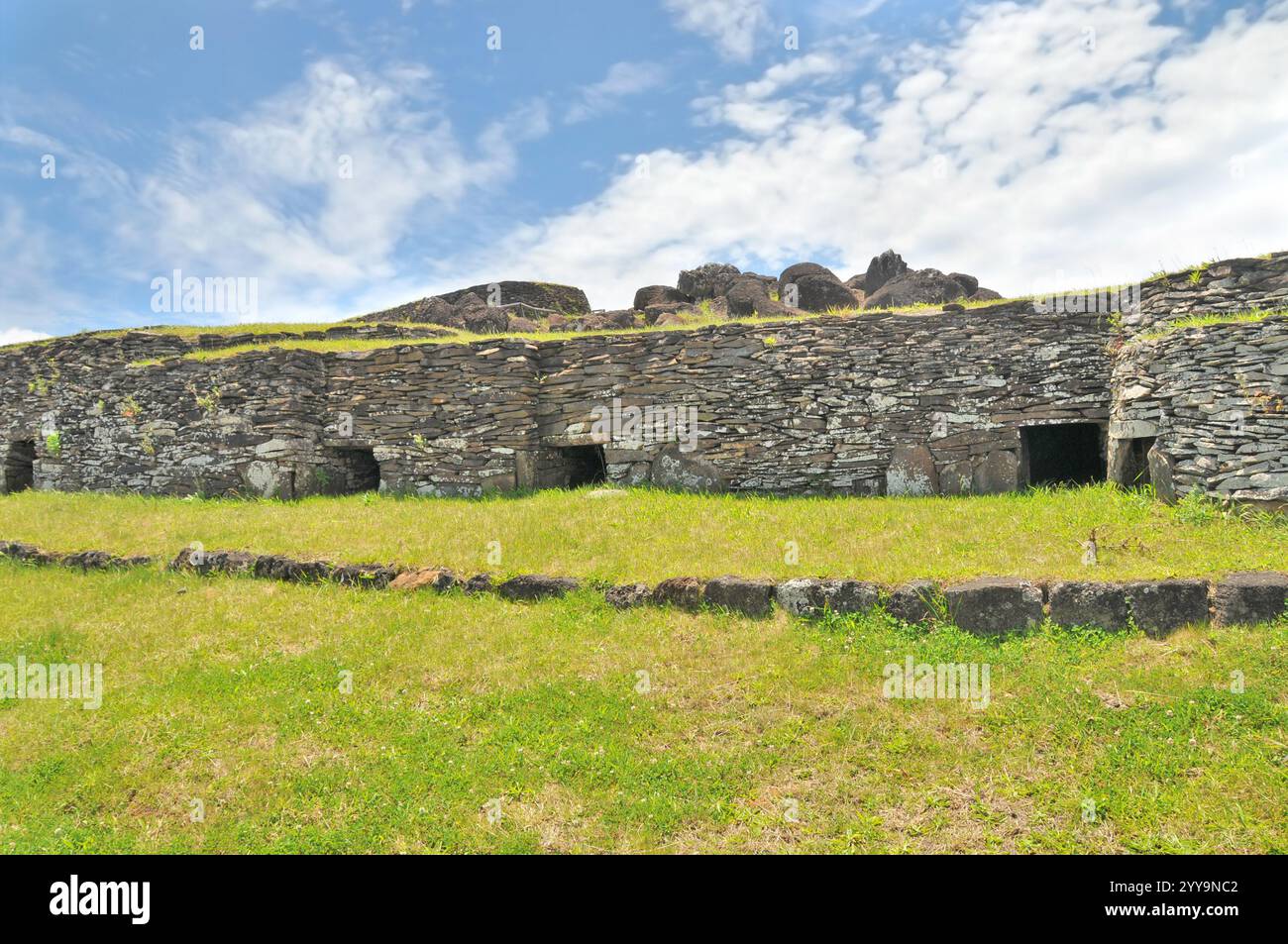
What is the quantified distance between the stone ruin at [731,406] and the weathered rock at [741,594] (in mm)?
5289

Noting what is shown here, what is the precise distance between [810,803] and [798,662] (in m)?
1.88

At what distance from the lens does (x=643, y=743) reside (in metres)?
5.93

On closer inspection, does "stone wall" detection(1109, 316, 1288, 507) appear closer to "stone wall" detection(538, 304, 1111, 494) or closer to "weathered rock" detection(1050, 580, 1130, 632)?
"stone wall" detection(538, 304, 1111, 494)

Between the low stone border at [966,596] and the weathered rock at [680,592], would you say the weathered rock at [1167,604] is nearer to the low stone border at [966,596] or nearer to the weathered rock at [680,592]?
the low stone border at [966,596]

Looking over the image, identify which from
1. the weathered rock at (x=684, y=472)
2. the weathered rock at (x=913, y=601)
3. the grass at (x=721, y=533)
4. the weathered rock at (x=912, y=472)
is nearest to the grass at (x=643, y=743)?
the weathered rock at (x=913, y=601)

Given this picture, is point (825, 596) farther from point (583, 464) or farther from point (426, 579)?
point (583, 464)

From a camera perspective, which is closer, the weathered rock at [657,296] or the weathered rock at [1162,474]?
the weathered rock at [1162,474]

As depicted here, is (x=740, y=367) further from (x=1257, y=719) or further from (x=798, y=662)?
(x=1257, y=719)

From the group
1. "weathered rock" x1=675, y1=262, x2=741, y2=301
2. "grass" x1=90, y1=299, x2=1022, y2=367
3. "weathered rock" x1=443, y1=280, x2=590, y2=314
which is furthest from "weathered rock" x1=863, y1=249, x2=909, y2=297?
"weathered rock" x1=443, y1=280, x2=590, y2=314

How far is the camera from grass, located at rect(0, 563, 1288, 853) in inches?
192

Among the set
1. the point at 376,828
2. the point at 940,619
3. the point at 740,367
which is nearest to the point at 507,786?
the point at 376,828

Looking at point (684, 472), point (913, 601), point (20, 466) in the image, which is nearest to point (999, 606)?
point (913, 601)

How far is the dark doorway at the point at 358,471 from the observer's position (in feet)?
53.8

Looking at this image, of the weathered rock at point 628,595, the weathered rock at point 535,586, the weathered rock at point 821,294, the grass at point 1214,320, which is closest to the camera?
the weathered rock at point 628,595
